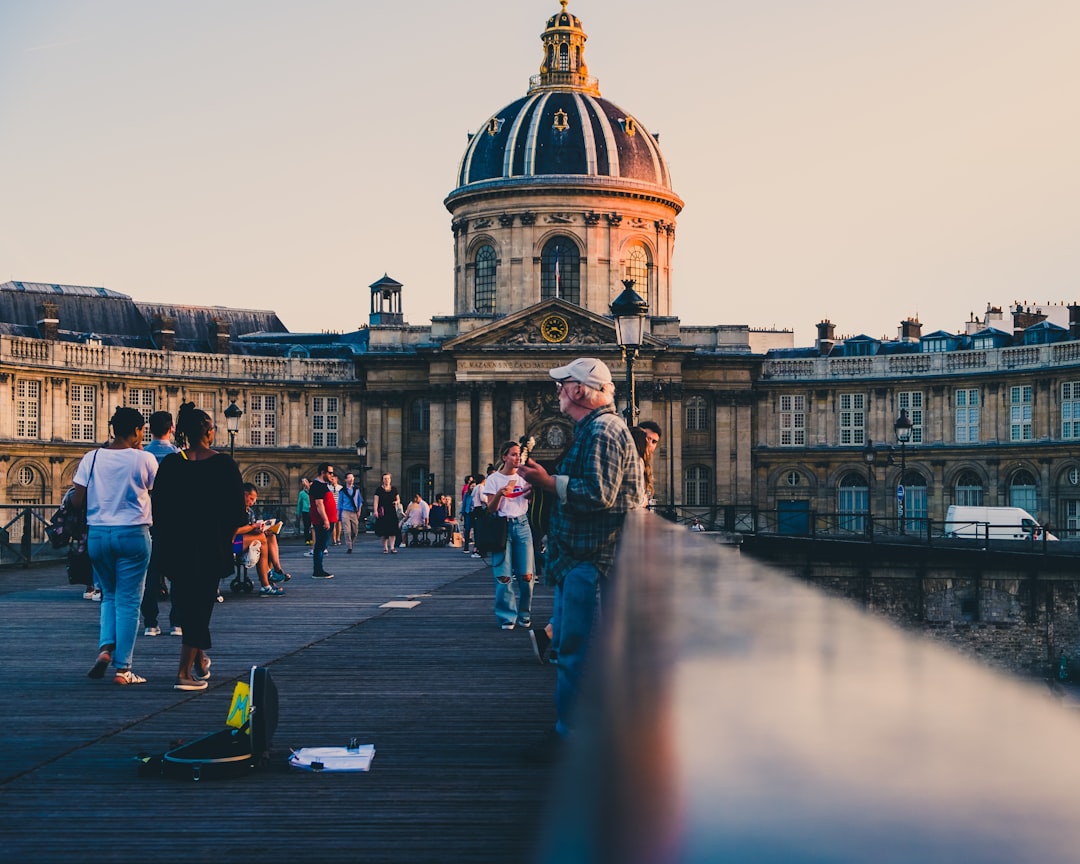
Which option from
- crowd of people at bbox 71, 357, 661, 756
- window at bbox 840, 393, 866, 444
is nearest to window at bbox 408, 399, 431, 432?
window at bbox 840, 393, 866, 444

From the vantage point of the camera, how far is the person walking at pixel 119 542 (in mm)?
11750

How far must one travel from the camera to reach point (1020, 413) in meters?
70.3

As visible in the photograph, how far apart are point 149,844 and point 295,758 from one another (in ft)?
6.30

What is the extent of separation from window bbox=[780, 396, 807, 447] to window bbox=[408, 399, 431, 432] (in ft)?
61.9

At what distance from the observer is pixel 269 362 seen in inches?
3022

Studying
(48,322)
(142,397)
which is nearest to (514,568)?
(142,397)

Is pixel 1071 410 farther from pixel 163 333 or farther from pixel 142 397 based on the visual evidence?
pixel 163 333

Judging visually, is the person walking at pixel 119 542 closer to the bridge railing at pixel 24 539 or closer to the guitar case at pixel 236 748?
the guitar case at pixel 236 748

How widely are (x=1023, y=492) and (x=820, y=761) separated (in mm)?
72993

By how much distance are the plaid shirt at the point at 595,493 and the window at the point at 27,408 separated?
216 ft

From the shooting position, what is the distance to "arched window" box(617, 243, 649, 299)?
260 ft

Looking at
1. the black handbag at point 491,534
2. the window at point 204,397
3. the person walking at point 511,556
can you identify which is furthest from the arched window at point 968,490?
the black handbag at point 491,534

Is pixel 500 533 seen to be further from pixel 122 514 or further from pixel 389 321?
pixel 389 321

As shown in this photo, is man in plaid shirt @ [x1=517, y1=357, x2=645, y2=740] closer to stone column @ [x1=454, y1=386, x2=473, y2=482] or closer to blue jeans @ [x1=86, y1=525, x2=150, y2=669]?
blue jeans @ [x1=86, y1=525, x2=150, y2=669]
